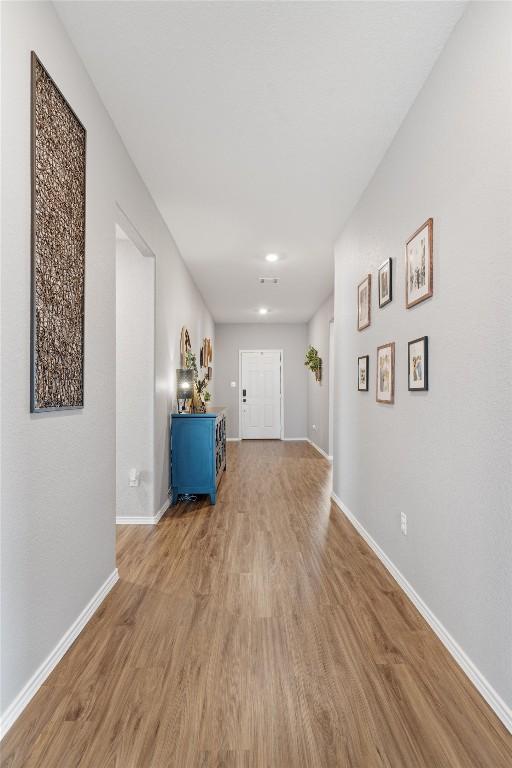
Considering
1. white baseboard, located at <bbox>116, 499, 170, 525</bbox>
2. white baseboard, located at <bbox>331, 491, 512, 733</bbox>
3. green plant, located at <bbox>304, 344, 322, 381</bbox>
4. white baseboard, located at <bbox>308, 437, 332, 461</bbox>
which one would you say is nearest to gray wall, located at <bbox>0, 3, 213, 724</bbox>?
white baseboard, located at <bbox>116, 499, 170, 525</bbox>

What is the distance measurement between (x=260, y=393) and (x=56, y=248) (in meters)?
8.09

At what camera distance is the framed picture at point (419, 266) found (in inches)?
84.5

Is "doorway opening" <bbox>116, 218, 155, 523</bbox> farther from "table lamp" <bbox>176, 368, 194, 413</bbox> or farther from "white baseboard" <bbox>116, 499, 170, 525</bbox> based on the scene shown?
"table lamp" <bbox>176, 368, 194, 413</bbox>

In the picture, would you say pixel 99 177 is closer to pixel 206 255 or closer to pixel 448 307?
pixel 448 307

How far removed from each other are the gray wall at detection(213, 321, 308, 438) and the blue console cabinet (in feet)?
17.6

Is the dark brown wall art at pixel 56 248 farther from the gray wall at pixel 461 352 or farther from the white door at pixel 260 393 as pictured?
the white door at pixel 260 393

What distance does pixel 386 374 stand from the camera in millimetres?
2830

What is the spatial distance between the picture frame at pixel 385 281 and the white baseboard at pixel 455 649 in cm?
159

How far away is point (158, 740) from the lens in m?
1.41

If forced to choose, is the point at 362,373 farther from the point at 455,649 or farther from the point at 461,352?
the point at 455,649

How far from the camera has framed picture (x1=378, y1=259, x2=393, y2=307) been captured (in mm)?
2773

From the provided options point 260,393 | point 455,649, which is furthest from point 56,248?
point 260,393

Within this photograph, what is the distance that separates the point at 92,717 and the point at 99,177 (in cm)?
238

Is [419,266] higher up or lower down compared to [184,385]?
higher up
